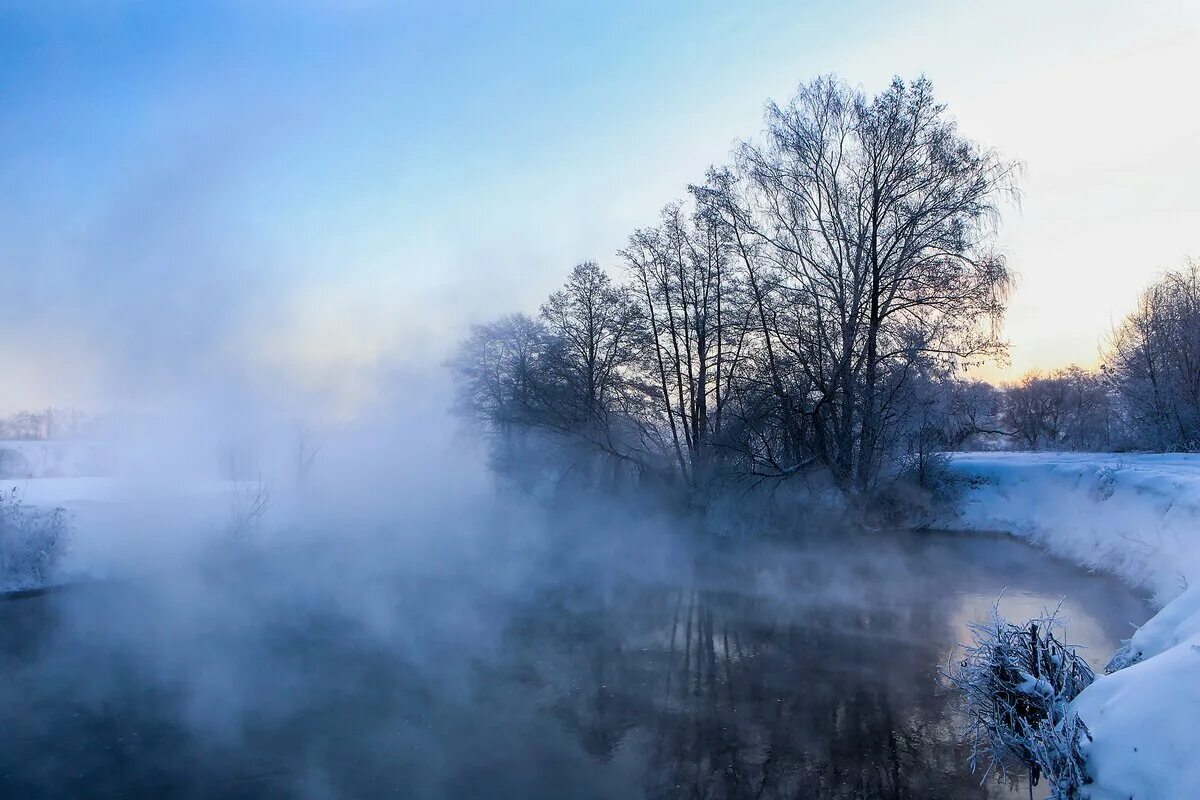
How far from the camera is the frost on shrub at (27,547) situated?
1664cm

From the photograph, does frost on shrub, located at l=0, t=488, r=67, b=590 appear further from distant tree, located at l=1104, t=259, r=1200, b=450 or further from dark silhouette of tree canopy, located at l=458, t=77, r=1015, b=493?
distant tree, located at l=1104, t=259, r=1200, b=450

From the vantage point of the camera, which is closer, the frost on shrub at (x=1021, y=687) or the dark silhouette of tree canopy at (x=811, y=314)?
the frost on shrub at (x=1021, y=687)

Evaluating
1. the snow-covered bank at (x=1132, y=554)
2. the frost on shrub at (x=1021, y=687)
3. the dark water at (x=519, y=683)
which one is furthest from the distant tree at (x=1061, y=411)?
the frost on shrub at (x=1021, y=687)

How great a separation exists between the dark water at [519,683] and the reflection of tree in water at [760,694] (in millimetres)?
40

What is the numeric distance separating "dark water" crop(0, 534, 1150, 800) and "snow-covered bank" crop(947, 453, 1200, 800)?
3.66 feet

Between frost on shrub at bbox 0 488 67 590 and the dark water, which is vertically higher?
frost on shrub at bbox 0 488 67 590

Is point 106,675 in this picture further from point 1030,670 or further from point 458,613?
point 1030,670

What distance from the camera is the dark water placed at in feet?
22.5

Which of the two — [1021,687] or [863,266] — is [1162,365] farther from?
[1021,687]

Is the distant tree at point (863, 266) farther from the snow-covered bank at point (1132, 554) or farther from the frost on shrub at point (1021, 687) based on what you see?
the frost on shrub at point (1021, 687)

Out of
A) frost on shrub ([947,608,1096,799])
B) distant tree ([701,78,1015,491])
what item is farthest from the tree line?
frost on shrub ([947,608,1096,799])


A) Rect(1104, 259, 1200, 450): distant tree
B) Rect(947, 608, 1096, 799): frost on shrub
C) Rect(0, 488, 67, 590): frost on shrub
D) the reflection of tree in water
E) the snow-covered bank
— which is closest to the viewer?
the snow-covered bank

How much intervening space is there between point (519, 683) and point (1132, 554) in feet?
38.6

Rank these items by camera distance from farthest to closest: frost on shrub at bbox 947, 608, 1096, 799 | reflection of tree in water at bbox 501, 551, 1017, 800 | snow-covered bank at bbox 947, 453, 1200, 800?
reflection of tree in water at bbox 501, 551, 1017, 800
frost on shrub at bbox 947, 608, 1096, 799
snow-covered bank at bbox 947, 453, 1200, 800
